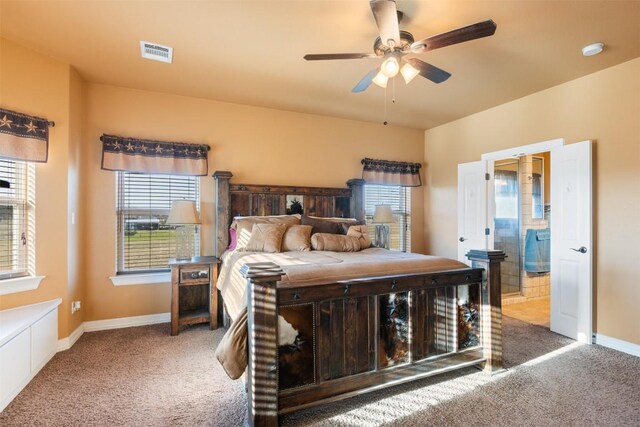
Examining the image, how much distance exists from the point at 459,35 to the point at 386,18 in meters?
0.47

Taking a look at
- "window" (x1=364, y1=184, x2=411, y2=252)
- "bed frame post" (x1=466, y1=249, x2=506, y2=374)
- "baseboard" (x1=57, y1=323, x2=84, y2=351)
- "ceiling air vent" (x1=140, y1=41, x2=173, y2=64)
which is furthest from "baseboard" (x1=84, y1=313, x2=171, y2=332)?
"bed frame post" (x1=466, y1=249, x2=506, y2=374)

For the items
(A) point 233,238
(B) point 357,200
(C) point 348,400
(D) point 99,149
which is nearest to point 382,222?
(B) point 357,200

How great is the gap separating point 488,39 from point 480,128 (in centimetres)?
209

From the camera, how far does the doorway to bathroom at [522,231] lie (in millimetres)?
4848

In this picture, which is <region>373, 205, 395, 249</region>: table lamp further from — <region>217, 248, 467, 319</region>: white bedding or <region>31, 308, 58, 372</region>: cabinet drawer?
<region>31, 308, 58, 372</region>: cabinet drawer

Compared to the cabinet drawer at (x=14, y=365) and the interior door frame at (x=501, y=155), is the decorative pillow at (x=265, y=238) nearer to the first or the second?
the cabinet drawer at (x=14, y=365)

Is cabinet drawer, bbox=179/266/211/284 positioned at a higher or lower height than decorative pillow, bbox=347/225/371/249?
lower

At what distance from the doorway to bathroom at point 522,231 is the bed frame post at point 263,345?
4.21 m

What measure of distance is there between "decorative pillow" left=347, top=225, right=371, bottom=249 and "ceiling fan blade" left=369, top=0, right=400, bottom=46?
2.06 m

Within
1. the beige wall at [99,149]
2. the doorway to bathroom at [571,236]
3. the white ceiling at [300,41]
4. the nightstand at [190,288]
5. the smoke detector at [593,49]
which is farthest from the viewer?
the nightstand at [190,288]

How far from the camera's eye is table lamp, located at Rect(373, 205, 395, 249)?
4.59 metres

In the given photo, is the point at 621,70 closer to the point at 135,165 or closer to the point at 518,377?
the point at 518,377

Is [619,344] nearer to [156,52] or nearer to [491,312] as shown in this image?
A: [491,312]

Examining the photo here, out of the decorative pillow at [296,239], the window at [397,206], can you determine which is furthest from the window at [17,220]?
the window at [397,206]
